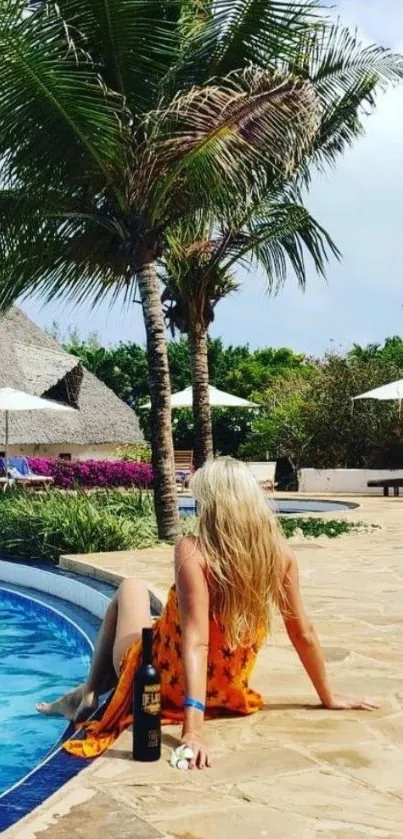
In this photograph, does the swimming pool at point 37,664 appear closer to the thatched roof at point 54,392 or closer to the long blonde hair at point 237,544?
the long blonde hair at point 237,544

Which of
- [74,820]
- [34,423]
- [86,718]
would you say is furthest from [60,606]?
[34,423]

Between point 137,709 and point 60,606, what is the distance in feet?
15.6

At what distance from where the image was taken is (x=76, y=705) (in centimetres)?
414

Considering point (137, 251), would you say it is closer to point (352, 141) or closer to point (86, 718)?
point (352, 141)

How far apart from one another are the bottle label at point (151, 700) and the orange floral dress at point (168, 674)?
0.20m

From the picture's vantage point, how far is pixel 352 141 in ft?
48.0

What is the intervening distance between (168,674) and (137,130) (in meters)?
7.63

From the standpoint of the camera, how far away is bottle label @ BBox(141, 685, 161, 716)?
3.42 m

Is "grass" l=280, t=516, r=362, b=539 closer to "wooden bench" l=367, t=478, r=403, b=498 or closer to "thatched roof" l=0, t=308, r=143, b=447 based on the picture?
"wooden bench" l=367, t=478, r=403, b=498

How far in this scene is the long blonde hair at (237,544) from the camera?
3529 millimetres

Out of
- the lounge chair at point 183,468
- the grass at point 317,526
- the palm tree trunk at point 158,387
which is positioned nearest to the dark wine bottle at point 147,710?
the palm tree trunk at point 158,387

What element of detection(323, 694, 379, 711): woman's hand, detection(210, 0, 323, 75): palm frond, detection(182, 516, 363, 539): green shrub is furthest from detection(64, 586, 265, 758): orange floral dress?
detection(182, 516, 363, 539): green shrub

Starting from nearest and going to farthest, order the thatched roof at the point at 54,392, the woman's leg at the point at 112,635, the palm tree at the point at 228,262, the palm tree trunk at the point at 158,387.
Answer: the woman's leg at the point at 112,635, the palm tree trunk at the point at 158,387, the palm tree at the point at 228,262, the thatched roof at the point at 54,392

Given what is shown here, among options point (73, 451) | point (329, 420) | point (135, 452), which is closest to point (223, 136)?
point (329, 420)
